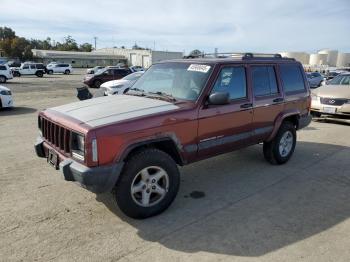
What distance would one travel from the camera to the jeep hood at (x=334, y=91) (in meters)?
9.84

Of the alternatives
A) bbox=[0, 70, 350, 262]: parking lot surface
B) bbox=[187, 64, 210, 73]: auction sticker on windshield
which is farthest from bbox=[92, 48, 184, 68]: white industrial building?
bbox=[187, 64, 210, 73]: auction sticker on windshield

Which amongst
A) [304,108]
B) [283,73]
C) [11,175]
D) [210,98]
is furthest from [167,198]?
[304,108]

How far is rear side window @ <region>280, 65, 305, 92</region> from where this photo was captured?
6.07 m

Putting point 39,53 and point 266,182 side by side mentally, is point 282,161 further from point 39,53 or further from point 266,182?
point 39,53

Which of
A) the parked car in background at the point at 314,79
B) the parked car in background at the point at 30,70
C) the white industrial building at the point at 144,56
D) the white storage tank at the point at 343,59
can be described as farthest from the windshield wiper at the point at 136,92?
the white storage tank at the point at 343,59

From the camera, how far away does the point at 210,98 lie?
4.43 meters

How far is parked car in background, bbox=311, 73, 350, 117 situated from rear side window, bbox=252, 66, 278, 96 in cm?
489

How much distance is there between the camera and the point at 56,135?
417 centimetres

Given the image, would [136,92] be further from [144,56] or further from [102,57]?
[102,57]

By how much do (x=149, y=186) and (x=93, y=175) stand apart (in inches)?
30.9

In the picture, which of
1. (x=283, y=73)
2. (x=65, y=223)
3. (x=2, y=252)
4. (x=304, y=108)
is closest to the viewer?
(x=2, y=252)

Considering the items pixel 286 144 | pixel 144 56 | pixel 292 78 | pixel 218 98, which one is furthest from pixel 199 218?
pixel 144 56

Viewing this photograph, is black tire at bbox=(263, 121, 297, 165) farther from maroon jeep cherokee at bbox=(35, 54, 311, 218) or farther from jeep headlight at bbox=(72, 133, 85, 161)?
jeep headlight at bbox=(72, 133, 85, 161)

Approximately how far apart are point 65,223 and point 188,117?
1939 mm
